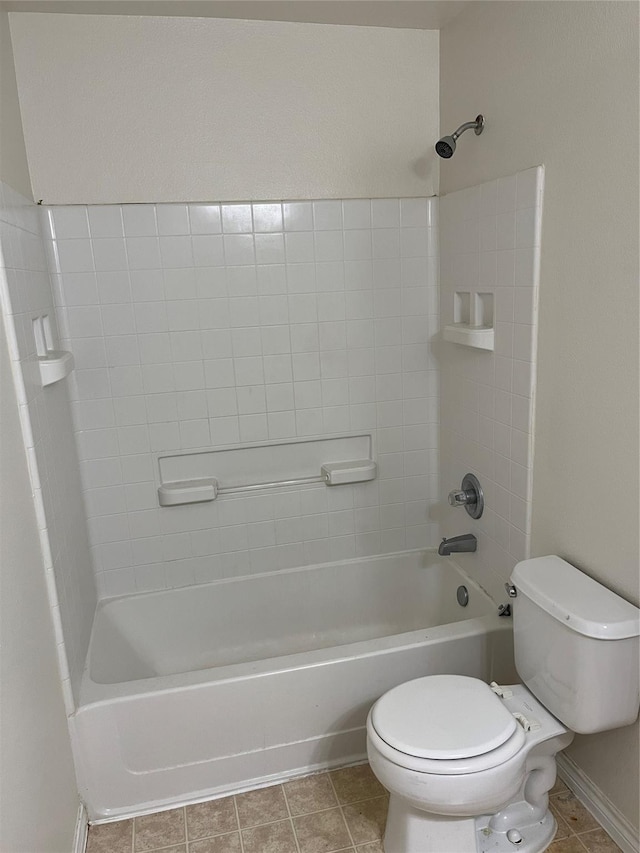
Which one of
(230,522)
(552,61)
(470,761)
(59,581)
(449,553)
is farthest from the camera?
(230,522)

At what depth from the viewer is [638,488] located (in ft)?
4.94

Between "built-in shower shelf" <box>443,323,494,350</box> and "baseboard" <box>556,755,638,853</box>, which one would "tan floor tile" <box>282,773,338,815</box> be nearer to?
"baseboard" <box>556,755,638,853</box>

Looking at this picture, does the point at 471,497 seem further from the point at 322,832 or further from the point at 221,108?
the point at 221,108

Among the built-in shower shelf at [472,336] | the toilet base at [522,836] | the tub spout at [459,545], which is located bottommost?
the toilet base at [522,836]

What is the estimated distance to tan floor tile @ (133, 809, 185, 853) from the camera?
1826mm

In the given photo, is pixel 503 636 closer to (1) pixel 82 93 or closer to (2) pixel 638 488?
(2) pixel 638 488

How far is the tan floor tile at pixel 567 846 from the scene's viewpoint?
1.72 metres

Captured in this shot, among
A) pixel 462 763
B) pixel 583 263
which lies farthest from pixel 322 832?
pixel 583 263

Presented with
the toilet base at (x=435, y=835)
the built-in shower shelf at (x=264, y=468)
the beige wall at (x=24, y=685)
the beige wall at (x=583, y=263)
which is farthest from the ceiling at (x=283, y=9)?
the toilet base at (x=435, y=835)

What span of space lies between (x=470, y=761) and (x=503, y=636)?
66 cm

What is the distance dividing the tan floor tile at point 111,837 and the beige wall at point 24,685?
11 centimetres

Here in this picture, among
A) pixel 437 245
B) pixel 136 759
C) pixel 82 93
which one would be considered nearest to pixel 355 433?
pixel 437 245

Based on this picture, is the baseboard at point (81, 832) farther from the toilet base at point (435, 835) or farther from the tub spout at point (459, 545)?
the tub spout at point (459, 545)

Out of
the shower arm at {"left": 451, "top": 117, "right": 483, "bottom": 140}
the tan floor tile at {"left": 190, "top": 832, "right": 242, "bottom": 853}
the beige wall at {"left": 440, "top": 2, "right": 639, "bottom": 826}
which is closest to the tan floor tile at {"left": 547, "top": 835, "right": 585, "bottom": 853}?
the beige wall at {"left": 440, "top": 2, "right": 639, "bottom": 826}
